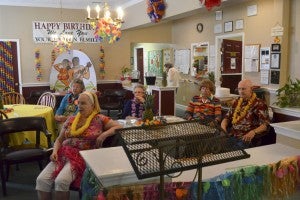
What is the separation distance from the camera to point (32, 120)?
344 cm

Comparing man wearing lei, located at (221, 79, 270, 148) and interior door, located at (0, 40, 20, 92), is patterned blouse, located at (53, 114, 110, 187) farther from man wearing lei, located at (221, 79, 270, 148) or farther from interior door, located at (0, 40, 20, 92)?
interior door, located at (0, 40, 20, 92)

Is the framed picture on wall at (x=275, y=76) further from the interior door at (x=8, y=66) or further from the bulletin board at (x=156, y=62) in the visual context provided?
the interior door at (x=8, y=66)

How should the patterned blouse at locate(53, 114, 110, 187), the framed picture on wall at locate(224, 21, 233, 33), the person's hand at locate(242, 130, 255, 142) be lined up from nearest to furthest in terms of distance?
1. the patterned blouse at locate(53, 114, 110, 187)
2. the person's hand at locate(242, 130, 255, 142)
3. the framed picture on wall at locate(224, 21, 233, 33)

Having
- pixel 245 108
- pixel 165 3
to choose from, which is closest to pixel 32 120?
pixel 245 108

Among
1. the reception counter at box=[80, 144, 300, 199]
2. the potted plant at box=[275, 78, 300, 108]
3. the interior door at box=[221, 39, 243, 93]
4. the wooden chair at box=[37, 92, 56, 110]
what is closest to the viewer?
the reception counter at box=[80, 144, 300, 199]

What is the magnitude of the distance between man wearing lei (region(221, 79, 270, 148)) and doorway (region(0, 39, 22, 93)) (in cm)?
566

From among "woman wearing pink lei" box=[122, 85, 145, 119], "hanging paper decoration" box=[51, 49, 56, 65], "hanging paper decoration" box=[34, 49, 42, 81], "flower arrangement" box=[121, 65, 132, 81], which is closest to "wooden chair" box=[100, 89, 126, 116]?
"flower arrangement" box=[121, 65, 132, 81]

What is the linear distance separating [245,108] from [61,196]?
6.50ft

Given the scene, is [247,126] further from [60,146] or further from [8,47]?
[8,47]

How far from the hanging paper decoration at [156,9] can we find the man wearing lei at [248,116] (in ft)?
10.0

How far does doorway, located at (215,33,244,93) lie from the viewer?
683cm

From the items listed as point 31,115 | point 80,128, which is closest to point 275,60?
point 80,128

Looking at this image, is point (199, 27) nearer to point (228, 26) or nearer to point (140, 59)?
point (228, 26)

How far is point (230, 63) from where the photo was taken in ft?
22.7
